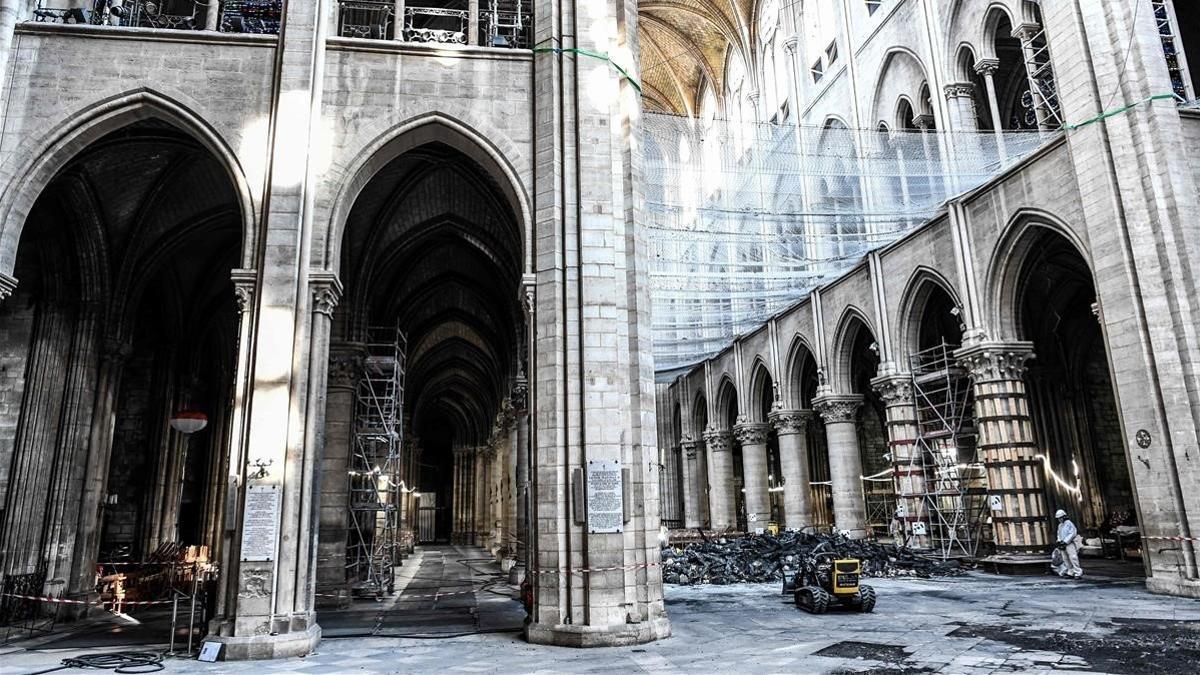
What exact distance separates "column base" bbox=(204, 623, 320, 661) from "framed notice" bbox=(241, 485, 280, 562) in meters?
0.87

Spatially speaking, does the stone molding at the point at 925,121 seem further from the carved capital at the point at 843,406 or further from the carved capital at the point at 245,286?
the carved capital at the point at 245,286

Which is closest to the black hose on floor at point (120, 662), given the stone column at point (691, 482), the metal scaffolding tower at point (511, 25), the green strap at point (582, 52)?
the green strap at point (582, 52)

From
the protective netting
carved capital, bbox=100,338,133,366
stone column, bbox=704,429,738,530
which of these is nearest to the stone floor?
carved capital, bbox=100,338,133,366

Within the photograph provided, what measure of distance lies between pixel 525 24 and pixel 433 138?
9.90 feet

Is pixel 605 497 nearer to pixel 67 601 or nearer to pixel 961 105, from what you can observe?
pixel 67 601

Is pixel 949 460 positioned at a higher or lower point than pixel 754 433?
lower

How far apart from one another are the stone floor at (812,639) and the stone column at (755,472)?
41.1 ft

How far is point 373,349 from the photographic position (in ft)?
59.7

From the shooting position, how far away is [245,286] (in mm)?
9336

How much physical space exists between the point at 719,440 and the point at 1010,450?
596 inches

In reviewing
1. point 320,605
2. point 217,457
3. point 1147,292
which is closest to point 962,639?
point 1147,292

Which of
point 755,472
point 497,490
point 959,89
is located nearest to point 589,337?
point 959,89

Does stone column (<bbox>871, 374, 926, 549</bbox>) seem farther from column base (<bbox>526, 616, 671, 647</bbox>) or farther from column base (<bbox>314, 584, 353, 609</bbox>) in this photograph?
column base (<bbox>314, 584, 353, 609</bbox>)

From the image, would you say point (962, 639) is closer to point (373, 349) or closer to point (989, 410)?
point (989, 410)
